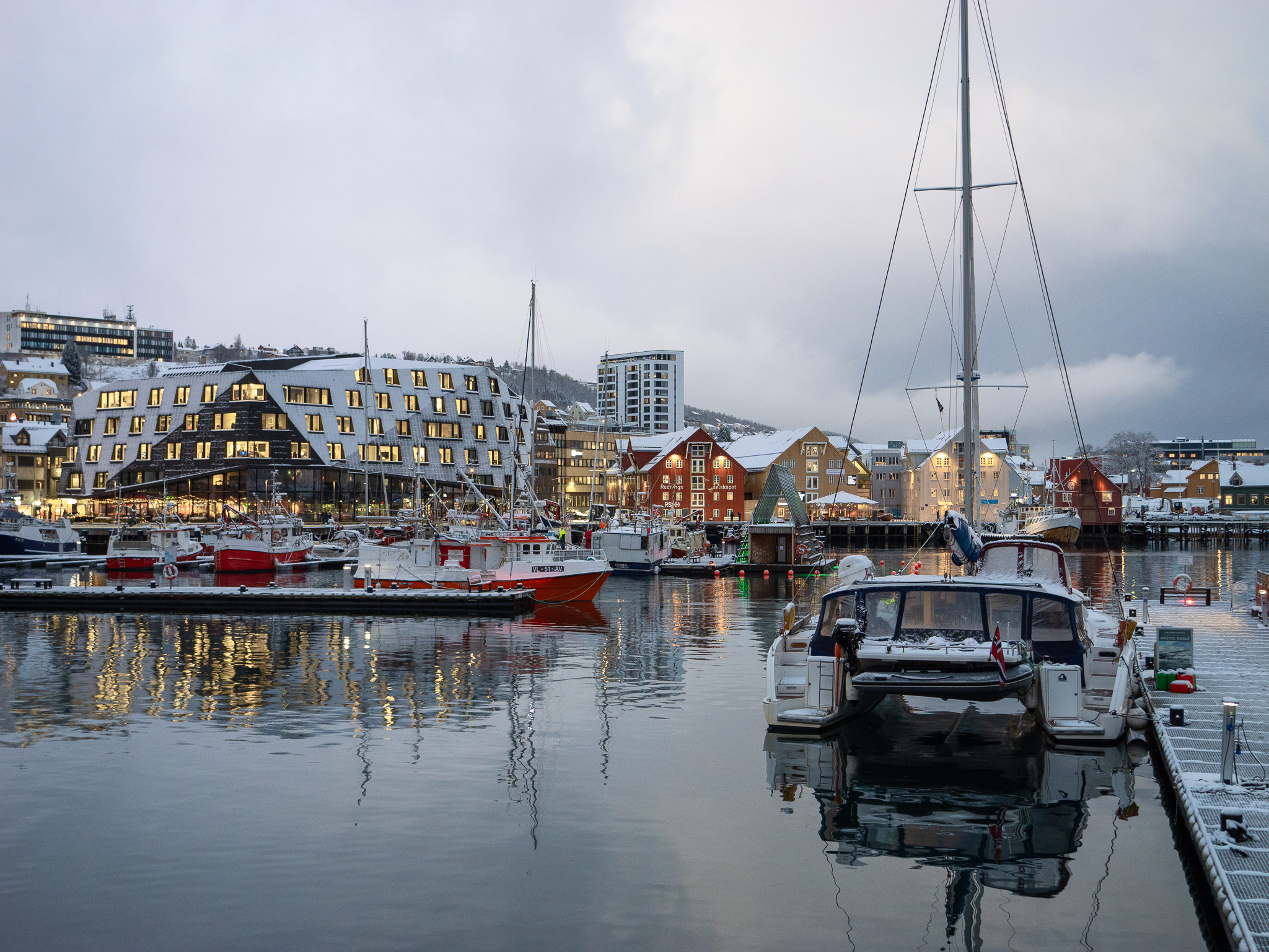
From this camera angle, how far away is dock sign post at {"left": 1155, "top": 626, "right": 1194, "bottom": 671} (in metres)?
25.4

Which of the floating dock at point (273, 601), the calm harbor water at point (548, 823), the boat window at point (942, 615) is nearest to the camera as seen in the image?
the calm harbor water at point (548, 823)

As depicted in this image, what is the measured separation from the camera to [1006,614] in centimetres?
2377

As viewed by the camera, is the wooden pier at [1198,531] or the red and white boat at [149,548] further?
the wooden pier at [1198,531]

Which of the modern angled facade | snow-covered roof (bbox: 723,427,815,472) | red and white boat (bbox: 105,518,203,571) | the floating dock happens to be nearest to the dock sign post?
the floating dock

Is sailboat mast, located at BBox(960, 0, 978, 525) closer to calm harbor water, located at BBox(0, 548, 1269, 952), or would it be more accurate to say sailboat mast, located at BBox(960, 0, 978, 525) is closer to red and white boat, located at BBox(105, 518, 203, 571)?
calm harbor water, located at BBox(0, 548, 1269, 952)

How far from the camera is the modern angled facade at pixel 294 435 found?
111125mm

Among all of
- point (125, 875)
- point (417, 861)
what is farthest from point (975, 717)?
point (125, 875)

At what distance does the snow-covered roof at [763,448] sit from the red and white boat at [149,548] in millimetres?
75381

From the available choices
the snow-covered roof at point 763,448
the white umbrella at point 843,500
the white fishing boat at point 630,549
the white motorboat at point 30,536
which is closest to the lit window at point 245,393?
the white motorboat at point 30,536

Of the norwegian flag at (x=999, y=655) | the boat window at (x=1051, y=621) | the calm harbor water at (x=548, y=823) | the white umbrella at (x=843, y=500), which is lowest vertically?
the calm harbor water at (x=548, y=823)

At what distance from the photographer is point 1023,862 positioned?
1612cm

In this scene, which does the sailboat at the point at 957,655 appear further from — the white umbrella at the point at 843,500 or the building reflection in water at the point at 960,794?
the white umbrella at the point at 843,500

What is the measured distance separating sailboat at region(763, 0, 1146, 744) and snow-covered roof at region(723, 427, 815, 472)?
119 metres

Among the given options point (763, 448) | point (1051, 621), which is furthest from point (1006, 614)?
point (763, 448)
